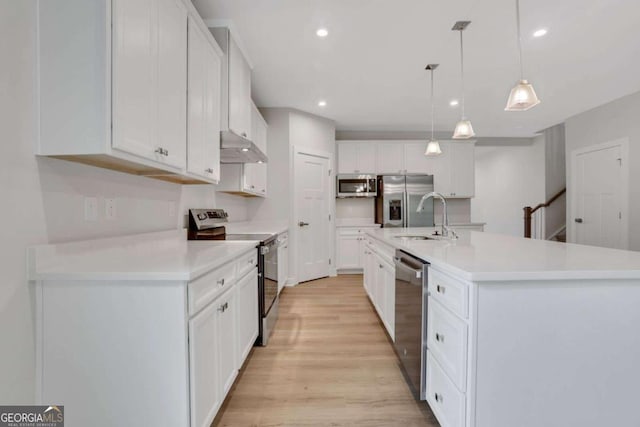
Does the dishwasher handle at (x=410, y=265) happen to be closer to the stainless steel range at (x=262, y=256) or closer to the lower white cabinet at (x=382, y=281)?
the lower white cabinet at (x=382, y=281)

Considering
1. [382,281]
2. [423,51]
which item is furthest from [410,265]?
[423,51]

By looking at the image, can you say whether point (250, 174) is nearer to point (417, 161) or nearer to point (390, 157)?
point (390, 157)

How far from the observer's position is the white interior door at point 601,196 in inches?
166

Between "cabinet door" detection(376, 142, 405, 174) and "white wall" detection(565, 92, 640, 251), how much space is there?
291cm

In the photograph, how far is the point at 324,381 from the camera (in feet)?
6.23

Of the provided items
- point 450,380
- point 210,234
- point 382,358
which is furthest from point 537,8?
point 210,234

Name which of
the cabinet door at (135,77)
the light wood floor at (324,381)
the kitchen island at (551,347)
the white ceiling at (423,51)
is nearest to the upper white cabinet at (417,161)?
the white ceiling at (423,51)

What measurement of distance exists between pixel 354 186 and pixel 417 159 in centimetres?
135

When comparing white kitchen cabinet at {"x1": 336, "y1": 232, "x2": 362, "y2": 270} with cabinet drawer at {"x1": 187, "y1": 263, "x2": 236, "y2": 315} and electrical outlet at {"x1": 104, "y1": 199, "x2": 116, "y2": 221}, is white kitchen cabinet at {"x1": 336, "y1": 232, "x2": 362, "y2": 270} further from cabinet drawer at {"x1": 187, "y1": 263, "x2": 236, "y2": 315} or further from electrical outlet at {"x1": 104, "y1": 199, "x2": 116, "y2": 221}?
electrical outlet at {"x1": 104, "y1": 199, "x2": 116, "y2": 221}

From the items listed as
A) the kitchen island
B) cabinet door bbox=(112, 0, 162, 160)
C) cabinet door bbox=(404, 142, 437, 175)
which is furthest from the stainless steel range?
cabinet door bbox=(404, 142, 437, 175)

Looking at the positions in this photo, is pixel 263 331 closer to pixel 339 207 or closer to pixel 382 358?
pixel 382 358

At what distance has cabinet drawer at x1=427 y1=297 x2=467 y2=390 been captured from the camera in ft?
3.86

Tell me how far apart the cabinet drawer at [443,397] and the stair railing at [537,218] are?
6.21m

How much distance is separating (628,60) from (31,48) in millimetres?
4956
